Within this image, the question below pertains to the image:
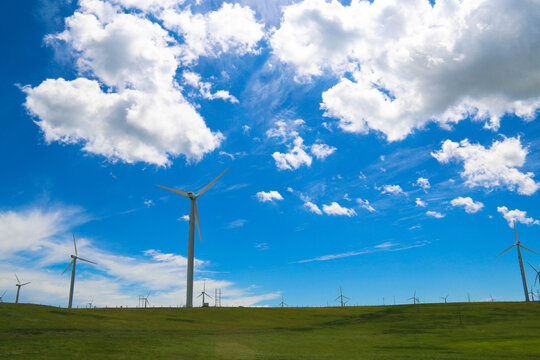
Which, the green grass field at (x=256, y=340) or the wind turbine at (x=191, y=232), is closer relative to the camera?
the green grass field at (x=256, y=340)

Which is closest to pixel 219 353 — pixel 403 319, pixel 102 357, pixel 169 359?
pixel 169 359

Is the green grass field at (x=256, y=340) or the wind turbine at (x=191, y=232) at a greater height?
the wind turbine at (x=191, y=232)

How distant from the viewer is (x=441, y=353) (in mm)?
40781

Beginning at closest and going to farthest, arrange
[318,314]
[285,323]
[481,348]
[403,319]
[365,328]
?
[481,348] → [365,328] → [285,323] → [403,319] → [318,314]

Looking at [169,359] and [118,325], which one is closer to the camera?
[169,359]

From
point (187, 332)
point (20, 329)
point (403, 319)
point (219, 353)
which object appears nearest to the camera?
point (219, 353)

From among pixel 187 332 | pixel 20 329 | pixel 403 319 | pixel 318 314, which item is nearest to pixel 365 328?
pixel 403 319

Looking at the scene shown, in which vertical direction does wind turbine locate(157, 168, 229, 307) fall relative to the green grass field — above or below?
above

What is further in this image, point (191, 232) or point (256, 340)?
point (191, 232)

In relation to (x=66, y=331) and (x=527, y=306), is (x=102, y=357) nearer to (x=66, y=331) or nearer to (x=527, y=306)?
(x=66, y=331)

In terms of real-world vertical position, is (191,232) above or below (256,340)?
above

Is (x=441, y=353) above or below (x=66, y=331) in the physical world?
below

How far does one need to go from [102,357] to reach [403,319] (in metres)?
77.9

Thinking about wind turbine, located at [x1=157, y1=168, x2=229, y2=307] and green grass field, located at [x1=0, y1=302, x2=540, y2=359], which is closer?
green grass field, located at [x1=0, y1=302, x2=540, y2=359]
